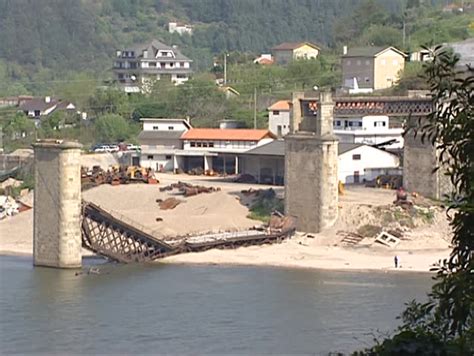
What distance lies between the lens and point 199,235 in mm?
36781

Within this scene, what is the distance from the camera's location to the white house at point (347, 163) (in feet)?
144

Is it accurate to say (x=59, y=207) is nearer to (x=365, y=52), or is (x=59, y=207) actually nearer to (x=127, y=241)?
(x=127, y=241)

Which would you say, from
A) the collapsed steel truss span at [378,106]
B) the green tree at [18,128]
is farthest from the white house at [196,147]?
the green tree at [18,128]

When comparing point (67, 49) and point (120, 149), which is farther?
point (67, 49)

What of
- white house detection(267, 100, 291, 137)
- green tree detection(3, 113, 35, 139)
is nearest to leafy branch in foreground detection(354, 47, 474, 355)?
white house detection(267, 100, 291, 137)

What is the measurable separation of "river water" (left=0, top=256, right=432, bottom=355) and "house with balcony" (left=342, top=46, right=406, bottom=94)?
3135 centimetres

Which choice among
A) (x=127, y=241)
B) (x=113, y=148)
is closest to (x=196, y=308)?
(x=127, y=241)

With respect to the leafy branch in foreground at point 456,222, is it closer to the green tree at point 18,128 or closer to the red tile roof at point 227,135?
the red tile roof at point 227,135

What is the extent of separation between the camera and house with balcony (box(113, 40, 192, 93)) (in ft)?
269

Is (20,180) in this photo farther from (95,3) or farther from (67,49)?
(95,3)

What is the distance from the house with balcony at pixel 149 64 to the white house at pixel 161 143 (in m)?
28.8

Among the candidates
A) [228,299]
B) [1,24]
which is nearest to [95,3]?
[1,24]

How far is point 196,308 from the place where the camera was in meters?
27.8

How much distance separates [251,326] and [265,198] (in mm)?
14056
